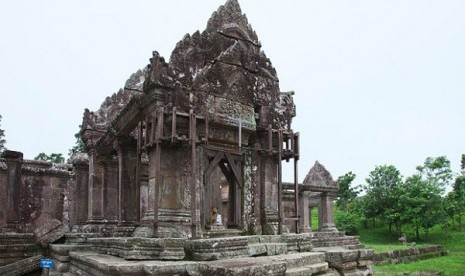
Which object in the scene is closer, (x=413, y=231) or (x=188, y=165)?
(x=188, y=165)

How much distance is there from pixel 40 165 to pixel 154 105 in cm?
1171

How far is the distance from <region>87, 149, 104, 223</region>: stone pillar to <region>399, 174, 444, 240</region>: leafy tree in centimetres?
A: 2474

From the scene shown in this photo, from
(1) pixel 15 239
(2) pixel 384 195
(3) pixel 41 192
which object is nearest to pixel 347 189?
(2) pixel 384 195

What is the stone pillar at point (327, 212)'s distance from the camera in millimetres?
19547

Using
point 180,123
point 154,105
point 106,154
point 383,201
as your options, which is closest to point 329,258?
point 180,123

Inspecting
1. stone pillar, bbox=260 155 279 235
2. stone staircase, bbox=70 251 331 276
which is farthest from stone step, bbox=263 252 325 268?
stone pillar, bbox=260 155 279 235

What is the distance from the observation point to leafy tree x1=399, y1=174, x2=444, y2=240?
30609 millimetres

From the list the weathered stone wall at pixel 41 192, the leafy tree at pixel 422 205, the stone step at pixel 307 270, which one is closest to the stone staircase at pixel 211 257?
the stone step at pixel 307 270

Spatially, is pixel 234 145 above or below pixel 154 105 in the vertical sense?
below

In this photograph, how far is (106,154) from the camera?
12.6 metres

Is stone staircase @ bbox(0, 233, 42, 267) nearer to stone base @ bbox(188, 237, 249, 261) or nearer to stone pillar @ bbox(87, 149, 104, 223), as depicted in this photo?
stone pillar @ bbox(87, 149, 104, 223)

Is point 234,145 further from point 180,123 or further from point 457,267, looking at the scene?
point 457,267

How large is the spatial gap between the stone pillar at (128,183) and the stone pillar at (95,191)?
4.63 feet

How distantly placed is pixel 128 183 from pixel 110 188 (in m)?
1.41
